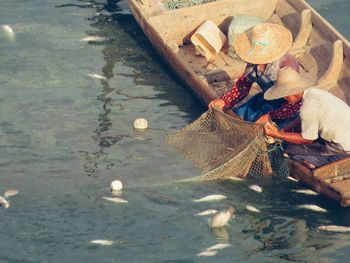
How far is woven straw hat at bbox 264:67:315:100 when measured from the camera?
11.3 meters

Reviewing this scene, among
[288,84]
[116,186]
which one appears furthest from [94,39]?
[288,84]

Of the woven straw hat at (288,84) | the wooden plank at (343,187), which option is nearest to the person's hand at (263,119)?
the woven straw hat at (288,84)

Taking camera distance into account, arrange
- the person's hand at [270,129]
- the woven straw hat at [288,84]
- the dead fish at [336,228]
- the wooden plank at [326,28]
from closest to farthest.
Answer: the dead fish at [336,228], the woven straw hat at [288,84], the person's hand at [270,129], the wooden plank at [326,28]

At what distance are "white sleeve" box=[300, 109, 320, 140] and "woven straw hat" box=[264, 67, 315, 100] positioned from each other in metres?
0.36

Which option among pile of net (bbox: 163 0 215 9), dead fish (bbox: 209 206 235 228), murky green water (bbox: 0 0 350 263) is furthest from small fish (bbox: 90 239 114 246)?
pile of net (bbox: 163 0 215 9)

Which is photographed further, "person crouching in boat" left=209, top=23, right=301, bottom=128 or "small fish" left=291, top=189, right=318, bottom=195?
"person crouching in boat" left=209, top=23, right=301, bottom=128

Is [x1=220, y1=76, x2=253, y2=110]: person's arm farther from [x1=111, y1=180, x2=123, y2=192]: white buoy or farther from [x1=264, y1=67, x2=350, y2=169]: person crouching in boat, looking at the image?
[x1=111, y1=180, x2=123, y2=192]: white buoy

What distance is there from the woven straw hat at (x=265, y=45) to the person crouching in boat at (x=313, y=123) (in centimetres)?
59

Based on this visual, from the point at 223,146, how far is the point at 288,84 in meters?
1.57

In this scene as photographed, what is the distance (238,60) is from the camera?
1514cm

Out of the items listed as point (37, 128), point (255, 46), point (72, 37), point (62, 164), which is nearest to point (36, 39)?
point (72, 37)

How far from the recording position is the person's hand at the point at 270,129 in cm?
1152

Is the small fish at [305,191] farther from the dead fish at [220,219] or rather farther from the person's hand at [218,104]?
the person's hand at [218,104]

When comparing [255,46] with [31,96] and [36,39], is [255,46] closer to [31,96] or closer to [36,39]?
[31,96]
